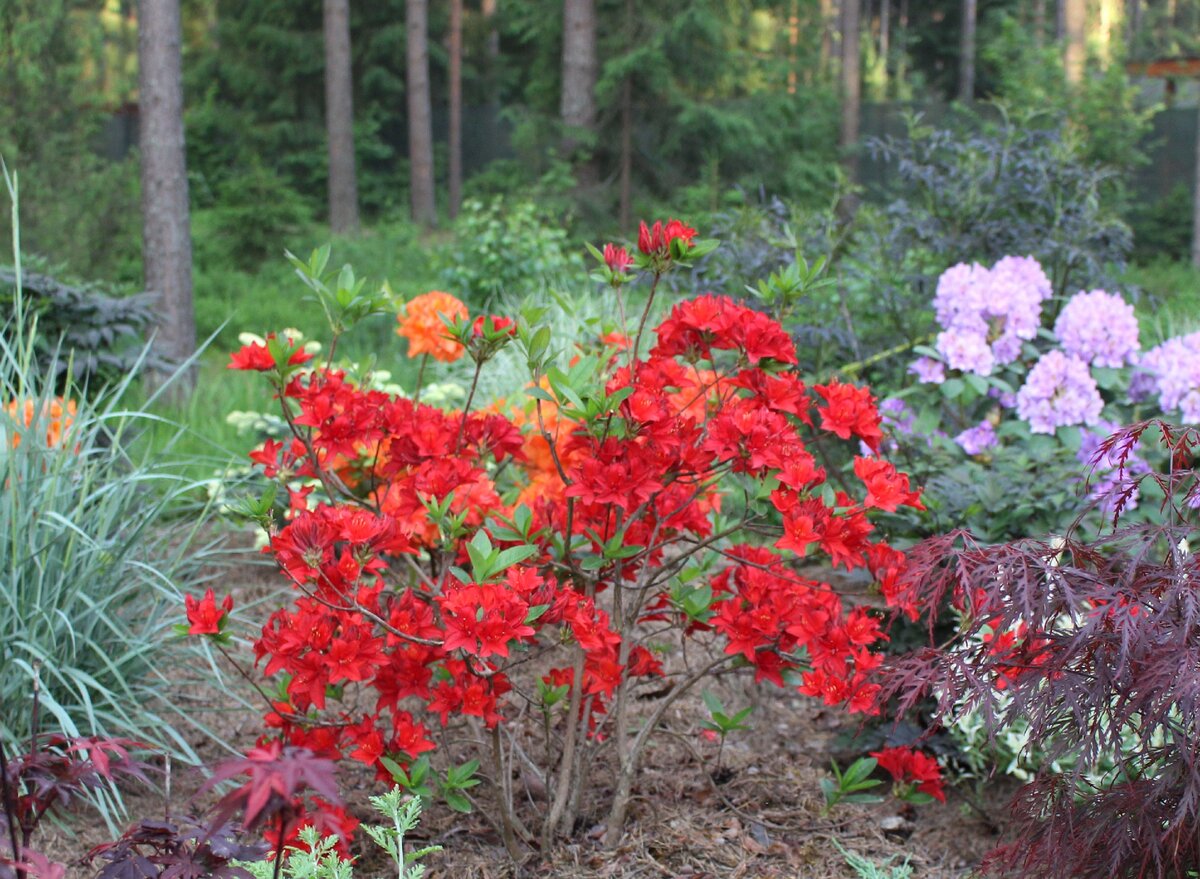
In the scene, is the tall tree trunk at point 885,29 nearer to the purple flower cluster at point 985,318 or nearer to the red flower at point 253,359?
the purple flower cluster at point 985,318

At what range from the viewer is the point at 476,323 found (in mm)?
2004

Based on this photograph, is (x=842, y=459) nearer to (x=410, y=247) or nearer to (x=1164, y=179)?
(x=410, y=247)

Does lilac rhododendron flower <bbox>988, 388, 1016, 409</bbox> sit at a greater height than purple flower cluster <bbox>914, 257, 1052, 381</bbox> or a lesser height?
lesser

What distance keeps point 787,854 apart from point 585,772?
0.44 metres

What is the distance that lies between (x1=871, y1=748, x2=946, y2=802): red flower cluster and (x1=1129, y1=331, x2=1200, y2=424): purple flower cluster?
5.21ft

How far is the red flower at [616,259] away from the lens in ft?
6.42

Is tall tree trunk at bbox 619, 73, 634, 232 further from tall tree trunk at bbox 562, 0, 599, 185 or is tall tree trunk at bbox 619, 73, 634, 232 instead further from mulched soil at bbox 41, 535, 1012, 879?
mulched soil at bbox 41, 535, 1012, 879

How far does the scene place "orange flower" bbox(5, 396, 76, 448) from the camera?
9.04 feet

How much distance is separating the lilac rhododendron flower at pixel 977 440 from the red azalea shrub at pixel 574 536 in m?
1.45

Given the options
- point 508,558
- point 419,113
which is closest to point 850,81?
point 419,113

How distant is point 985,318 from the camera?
358 cm

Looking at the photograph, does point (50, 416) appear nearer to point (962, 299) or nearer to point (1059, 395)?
point (962, 299)

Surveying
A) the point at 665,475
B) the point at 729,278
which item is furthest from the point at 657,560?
the point at 729,278

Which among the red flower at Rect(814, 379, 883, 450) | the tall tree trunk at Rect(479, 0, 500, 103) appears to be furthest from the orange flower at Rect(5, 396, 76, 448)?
the tall tree trunk at Rect(479, 0, 500, 103)
